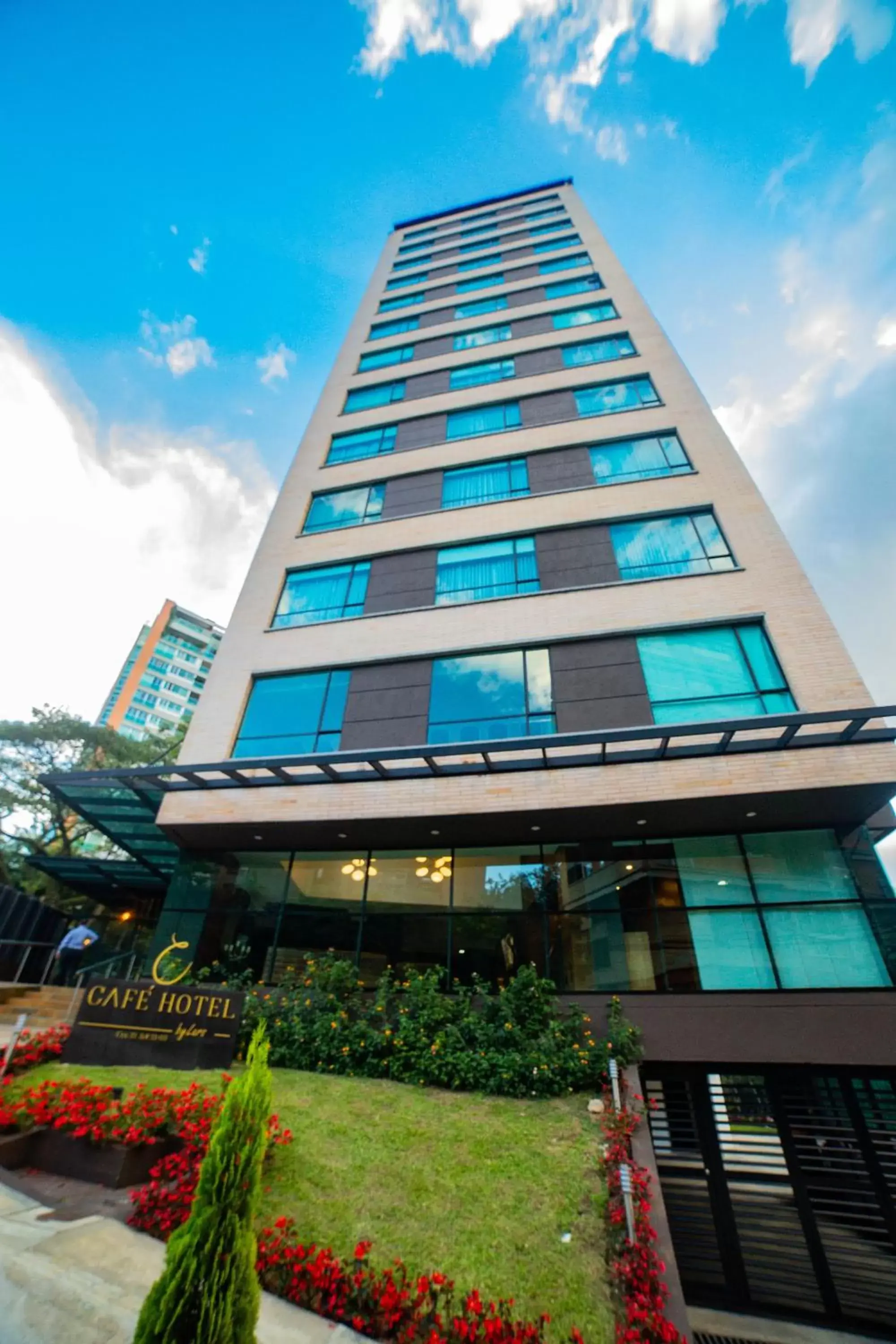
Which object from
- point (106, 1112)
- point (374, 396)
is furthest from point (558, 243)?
point (106, 1112)

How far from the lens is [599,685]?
40.5 ft

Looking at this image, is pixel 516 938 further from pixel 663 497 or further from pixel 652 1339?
pixel 663 497

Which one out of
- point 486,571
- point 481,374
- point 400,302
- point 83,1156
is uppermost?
point 400,302

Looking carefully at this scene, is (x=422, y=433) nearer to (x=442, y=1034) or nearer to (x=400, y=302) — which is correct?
(x=400, y=302)

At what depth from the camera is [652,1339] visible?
414cm

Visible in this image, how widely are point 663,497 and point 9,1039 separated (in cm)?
1798

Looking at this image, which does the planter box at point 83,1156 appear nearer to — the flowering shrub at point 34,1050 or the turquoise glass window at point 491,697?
the flowering shrub at point 34,1050

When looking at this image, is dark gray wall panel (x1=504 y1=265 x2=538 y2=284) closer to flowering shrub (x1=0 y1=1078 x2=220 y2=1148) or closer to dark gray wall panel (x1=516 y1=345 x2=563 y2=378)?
dark gray wall panel (x1=516 y1=345 x2=563 y2=378)

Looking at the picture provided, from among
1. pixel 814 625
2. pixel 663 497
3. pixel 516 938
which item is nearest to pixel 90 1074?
pixel 516 938

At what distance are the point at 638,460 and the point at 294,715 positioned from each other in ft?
39.7

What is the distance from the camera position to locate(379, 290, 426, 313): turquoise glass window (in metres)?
27.2

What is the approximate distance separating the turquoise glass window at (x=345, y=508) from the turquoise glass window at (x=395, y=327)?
1133 cm

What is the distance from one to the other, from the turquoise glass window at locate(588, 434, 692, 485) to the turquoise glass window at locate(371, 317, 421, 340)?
13.8 meters

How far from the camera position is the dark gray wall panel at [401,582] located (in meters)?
15.1
